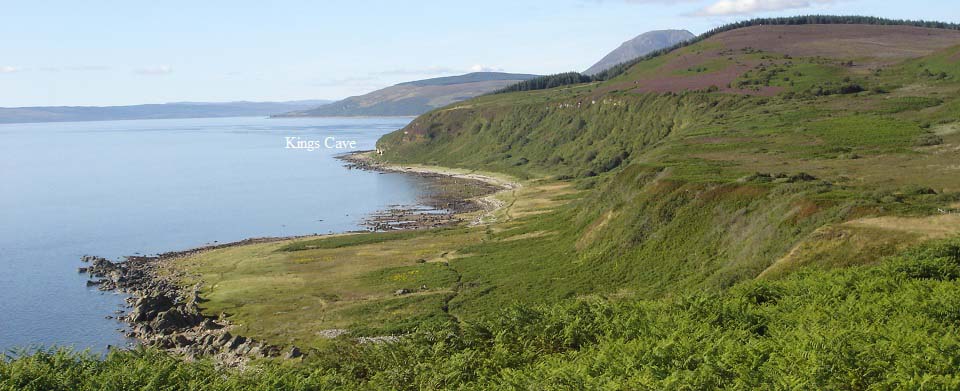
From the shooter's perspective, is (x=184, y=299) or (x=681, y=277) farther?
(x=184, y=299)

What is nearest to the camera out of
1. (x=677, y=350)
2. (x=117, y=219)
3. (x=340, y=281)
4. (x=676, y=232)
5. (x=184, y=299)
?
(x=677, y=350)

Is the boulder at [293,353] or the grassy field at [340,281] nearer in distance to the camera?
the boulder at [293,353]

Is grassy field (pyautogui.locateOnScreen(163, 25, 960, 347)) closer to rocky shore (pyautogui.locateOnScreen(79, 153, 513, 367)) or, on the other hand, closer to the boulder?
rocky shore (pyautogui.locateOnScreen(79, 153, 513, 367))

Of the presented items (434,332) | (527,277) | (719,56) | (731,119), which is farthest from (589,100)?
(434,332)

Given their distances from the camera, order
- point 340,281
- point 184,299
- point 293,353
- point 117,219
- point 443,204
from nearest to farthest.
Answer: point 293,353
point 184,299
point 340,281
point 117,219
point 443,204

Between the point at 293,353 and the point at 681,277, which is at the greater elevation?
the point at 681,277

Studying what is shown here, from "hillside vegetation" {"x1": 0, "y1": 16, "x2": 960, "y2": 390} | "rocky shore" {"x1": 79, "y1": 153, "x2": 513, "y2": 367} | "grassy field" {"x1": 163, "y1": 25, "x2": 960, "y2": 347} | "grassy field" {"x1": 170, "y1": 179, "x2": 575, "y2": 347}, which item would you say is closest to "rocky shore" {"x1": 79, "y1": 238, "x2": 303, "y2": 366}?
"rocky shore" {"x1": 79, "y1": 153, "x2": 513, "y2": 367}

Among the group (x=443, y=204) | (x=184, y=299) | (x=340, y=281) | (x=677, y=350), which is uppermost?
(x=677, y=350)

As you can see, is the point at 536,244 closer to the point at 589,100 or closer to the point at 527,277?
the point at 527,277

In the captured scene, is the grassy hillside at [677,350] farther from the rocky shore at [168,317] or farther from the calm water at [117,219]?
the calm water at [117,219]

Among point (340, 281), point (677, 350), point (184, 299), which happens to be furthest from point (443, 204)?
point (677, 350)

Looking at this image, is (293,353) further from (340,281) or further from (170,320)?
(340,281)

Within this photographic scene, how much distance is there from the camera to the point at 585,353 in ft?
99.7

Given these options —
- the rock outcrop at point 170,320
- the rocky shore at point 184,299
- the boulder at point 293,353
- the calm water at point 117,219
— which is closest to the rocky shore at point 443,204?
the rocky shore at point 184,299
